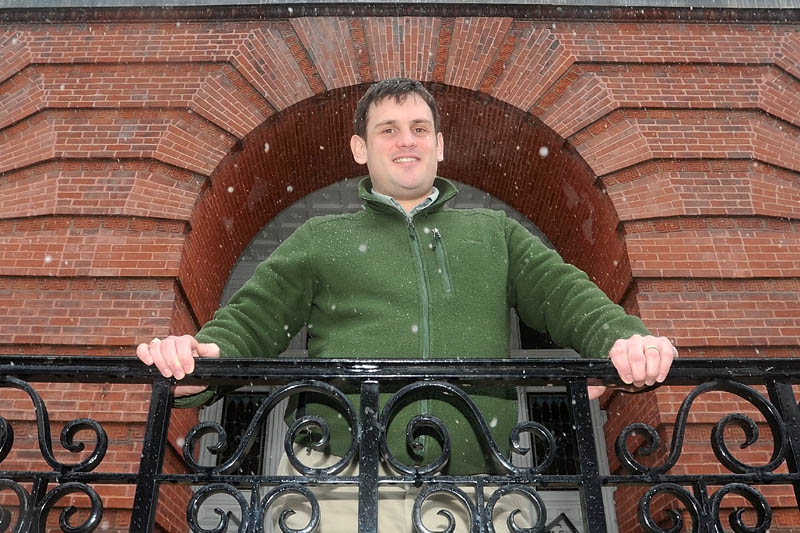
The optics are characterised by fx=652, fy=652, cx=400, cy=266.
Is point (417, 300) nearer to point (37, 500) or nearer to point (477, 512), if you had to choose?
point (477, 512)

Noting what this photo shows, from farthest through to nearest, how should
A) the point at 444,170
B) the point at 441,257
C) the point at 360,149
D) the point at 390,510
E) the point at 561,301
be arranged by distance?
1. the point at 444,170
2. the point at 360,149
3. the point at 441,257
4. the point at 561,301
5. the point at 390,510

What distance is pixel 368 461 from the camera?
68.3 inches

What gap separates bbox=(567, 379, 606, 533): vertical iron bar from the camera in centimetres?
168

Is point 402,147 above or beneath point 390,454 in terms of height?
above

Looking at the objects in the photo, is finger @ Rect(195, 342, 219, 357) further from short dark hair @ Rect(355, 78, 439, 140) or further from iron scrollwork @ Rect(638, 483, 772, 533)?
iron scrollwork @ Rect(638, 483, 772, 533)

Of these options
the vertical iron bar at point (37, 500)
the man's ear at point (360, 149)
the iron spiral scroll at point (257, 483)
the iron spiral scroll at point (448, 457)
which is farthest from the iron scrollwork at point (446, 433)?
the man's ear at point (360, 149)

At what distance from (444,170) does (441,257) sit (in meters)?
4.60

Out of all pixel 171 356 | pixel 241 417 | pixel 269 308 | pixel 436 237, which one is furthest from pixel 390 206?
pixel 241 417

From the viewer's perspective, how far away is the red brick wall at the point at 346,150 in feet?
15.5

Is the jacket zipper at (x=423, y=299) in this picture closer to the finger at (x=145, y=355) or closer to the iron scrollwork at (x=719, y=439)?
the iron scrollwork at (x=719, y=439)

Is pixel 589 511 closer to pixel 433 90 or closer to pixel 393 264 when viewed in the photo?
pixel 393 264

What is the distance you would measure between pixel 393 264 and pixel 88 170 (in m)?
3.86

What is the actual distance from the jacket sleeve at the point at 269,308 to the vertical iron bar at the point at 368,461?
0.45 m

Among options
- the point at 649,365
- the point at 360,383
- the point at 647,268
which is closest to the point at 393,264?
the point at 360,383
